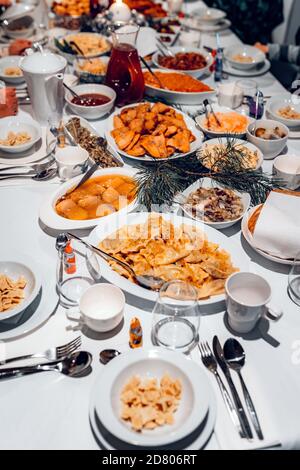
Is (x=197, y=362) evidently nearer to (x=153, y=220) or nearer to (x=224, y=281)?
(x=224, y=281)

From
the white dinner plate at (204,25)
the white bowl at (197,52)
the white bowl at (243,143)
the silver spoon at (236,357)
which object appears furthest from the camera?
the white dinner plate at (204,25)

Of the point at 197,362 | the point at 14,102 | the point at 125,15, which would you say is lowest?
the point at 197,362

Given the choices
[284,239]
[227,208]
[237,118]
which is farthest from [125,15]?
[284,239]

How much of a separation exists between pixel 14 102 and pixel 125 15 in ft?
3.26

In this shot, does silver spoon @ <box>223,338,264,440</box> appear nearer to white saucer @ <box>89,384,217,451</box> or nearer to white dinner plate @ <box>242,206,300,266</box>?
white saucer @ <box>89,384,217,451</box>

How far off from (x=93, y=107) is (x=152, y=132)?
36cm

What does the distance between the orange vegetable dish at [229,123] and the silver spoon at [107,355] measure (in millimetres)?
1106

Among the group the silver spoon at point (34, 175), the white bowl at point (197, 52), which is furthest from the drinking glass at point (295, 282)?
the white bowl at point (197, 52)

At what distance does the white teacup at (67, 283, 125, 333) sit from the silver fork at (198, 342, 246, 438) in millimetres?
208

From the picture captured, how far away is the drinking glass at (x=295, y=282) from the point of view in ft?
3.89

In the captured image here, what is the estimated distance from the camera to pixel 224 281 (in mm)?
1139

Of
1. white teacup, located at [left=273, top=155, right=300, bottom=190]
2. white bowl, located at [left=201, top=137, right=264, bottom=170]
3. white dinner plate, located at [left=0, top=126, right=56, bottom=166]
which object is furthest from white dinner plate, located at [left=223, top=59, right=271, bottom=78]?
white dinner plate, located at [left=0, top=126, right=56, bottom=166]

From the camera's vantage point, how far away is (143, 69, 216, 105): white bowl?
2.05m

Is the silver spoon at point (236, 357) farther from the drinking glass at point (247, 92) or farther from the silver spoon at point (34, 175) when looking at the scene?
the drinking glass at point (247, 92)
